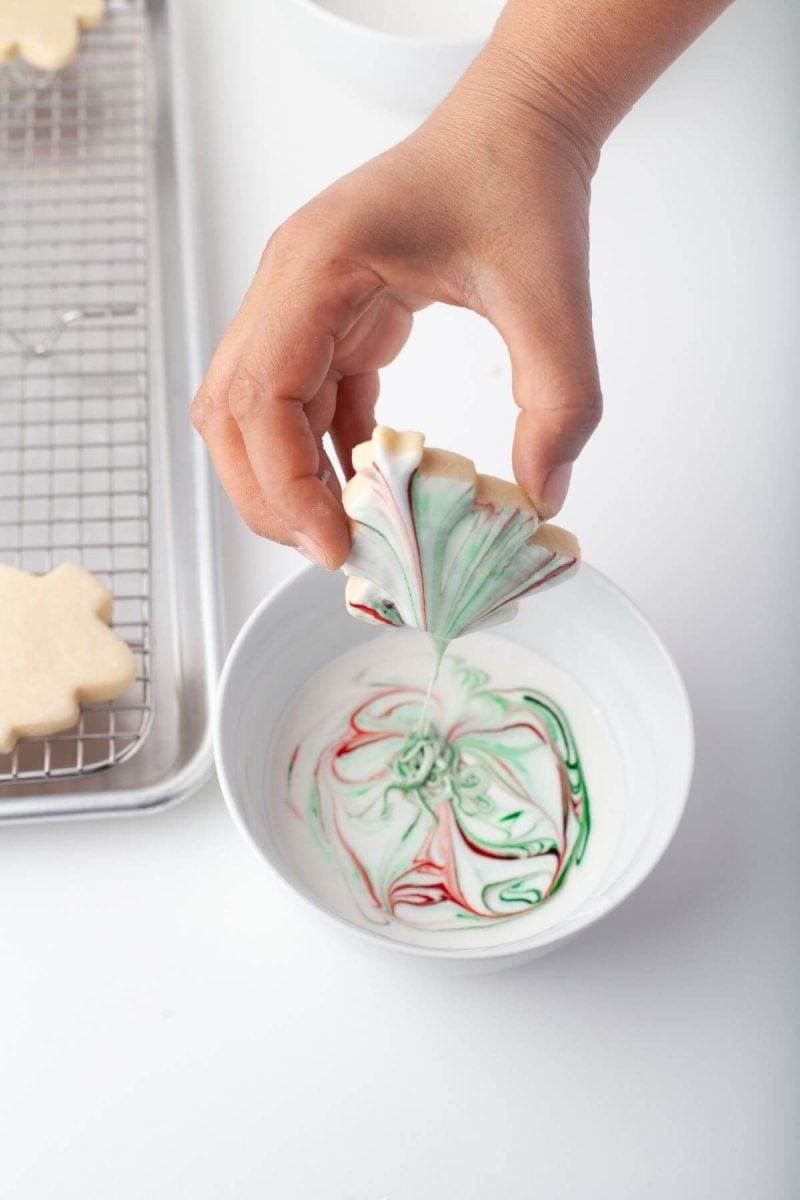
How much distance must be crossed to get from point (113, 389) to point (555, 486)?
0.48 metres

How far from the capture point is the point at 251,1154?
722 mm

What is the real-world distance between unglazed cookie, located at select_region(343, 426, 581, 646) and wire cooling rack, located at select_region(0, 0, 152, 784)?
235mm

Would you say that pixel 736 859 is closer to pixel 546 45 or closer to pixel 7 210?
pixel 546 45

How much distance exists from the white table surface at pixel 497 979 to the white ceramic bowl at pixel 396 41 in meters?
0.23

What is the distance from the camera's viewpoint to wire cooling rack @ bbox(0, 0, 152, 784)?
908 millimetres

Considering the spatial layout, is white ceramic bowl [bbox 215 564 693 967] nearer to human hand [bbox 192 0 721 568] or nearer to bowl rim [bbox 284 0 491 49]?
human hand [bbox 192 0 721 568]

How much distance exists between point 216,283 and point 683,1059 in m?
0.73

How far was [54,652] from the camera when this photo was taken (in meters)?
0.85

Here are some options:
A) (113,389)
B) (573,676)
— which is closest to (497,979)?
(573,676)

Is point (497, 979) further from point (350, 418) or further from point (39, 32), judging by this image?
point (39, 32)

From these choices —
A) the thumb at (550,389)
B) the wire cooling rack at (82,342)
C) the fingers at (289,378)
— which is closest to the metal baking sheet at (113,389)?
the wire cooling rack at (82,342)

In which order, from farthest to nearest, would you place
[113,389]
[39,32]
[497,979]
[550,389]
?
[39,32], [113,389], [497,979], [550,389]

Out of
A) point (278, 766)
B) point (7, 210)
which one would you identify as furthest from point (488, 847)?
point (7, 210)

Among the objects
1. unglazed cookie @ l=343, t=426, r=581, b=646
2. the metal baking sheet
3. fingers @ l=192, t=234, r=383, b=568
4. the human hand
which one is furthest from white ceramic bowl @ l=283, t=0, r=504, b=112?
unglazed cookie @ l=343, t=426, r=581, b=646
